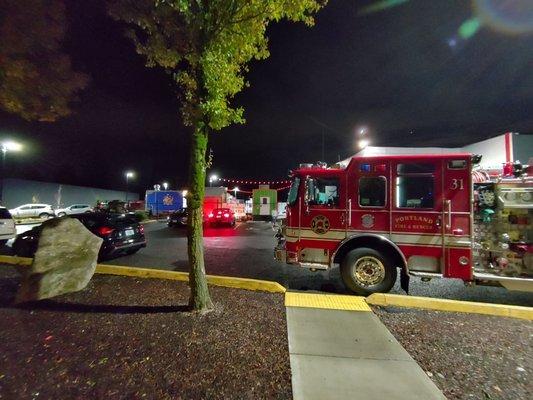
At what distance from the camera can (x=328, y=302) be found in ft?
17.5

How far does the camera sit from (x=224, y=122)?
4711 millimetres

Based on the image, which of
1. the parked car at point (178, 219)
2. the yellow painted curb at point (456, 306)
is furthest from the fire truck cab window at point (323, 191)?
the parked car at point (178, 219)

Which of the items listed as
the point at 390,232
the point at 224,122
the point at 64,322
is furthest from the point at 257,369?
the point at 390,232

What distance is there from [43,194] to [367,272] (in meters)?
43.0

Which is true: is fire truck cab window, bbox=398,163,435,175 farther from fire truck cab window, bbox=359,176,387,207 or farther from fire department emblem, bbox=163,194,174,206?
fire department emblem, bbox=163,194,174,206

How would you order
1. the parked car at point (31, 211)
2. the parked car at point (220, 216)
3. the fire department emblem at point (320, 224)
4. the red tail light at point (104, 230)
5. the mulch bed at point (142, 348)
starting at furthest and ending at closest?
the parked car at point (31, 211), the parked car at point (220, 216), the red tail light at point (104, 230), the fire department emblem at point (320, 224), the mulch bed at point (142, 348)

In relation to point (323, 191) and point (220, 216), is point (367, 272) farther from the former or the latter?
point (220, 216)

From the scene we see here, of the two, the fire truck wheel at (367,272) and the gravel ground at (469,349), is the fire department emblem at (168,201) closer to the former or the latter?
the fire truck wheel at (367,272)

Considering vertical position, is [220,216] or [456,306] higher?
[220,216]

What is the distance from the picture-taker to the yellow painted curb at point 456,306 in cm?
483

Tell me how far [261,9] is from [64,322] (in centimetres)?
535

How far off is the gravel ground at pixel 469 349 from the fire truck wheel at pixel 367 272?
95 centimetres

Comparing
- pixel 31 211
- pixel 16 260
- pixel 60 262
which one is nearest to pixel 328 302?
pixel 60 262

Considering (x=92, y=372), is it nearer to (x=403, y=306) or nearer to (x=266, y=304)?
(x=266, y=304)
